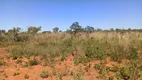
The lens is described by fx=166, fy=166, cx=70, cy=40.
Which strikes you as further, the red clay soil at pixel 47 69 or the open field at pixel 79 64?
the red clay soil at pixel 47 69

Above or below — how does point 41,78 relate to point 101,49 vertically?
below

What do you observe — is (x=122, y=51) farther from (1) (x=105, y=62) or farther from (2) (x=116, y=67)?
(2) (x=116, y=67)

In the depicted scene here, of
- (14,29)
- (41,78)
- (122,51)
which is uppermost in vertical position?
(14,29)

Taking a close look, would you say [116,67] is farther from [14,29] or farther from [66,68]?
[14,29]

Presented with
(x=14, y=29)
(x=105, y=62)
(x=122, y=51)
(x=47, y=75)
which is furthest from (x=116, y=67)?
(x=14, y=29)

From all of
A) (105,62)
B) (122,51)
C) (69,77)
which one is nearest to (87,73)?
(69,77)

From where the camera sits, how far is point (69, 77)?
5820 mm

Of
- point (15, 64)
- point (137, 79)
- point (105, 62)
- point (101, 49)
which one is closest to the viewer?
point (137, 79)

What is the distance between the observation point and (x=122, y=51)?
7.99 m

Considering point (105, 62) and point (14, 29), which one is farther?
point (14, 29)

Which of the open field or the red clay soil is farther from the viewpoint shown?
the red clay soil

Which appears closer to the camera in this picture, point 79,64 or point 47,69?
point 47,69

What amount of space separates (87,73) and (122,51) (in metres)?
2.67

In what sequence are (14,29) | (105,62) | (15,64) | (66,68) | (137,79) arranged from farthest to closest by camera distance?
(14,29) < (15,64) < (105,62) < (66,68) < (137,79)
